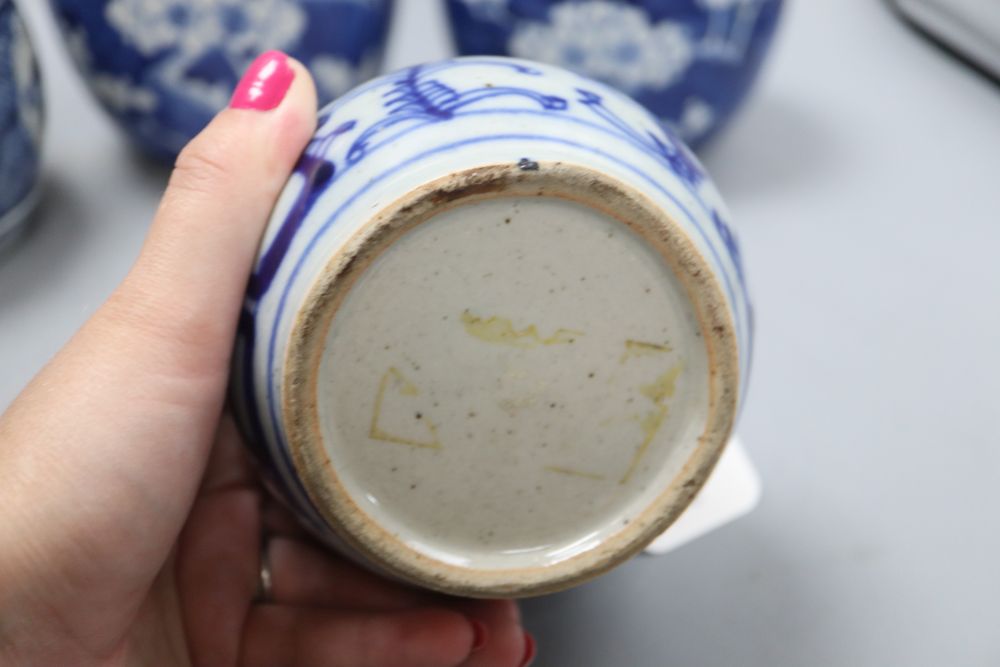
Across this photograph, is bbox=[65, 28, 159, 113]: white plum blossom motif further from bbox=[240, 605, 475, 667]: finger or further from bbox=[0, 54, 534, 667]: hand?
bbox=[240, 605, 475, 667]: finger

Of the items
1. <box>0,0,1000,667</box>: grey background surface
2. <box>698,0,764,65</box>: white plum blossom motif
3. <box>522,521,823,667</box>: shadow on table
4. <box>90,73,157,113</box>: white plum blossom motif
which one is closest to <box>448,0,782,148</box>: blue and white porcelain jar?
<box>698,0,764,65</box>: white plum blossom motif

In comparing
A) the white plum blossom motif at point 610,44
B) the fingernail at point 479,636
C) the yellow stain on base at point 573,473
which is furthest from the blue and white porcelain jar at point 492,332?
the white plum blossom motif at point 610,44

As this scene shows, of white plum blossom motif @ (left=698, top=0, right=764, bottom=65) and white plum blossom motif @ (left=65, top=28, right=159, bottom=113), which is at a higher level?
white plum blossom motif @ (left=698, top=0, right=764, bottom=65)

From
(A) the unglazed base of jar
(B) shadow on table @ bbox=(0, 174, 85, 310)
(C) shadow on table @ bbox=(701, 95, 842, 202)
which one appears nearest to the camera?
(A) the unglazed base of jar

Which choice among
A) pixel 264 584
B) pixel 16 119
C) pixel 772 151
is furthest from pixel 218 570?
pixel 772 151

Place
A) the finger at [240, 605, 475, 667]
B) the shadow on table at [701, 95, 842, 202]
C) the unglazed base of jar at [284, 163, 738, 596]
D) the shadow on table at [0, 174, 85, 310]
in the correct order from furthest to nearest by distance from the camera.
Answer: the shadow on table at [701, 95, 842, 202]
the shadow on table at [0, 174, 85, 310]
the finger at [240, 605, 475, 667]
the unglazed base of jar at [284, 163, 738, 596]

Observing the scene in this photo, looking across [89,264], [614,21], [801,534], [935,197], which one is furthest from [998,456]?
[89,264]
